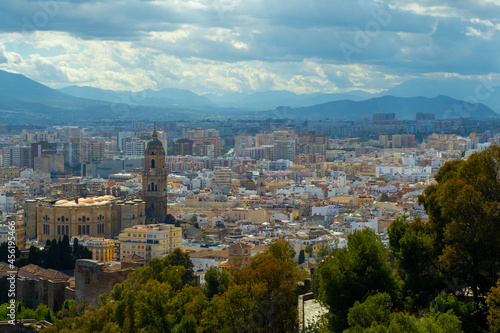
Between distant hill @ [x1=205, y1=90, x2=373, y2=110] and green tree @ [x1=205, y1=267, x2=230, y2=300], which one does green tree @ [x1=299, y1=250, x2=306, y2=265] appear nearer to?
green tree @ [x1=205, y1=267, x2=230, y2=300]

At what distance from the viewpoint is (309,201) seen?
48.4m

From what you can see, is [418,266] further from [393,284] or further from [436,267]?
[393,284]

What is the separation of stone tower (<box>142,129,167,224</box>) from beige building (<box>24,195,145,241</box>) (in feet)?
6.80

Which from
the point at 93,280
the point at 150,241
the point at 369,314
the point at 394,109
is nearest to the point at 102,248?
the point at 150,241

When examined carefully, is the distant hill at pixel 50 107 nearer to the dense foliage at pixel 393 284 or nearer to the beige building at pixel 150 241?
the beige building at pixel 150 241

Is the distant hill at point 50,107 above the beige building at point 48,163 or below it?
above

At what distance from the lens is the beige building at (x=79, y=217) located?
34.9 m

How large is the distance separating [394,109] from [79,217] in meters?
126

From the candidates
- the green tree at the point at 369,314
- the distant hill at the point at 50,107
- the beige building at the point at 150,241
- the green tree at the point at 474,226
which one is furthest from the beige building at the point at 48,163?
the green tree at the point at 369,314

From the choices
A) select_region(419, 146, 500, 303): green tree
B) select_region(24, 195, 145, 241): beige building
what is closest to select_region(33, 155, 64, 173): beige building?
select_region(24, 195, 145, 241): beige building

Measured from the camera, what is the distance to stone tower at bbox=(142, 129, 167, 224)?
39.3 meters

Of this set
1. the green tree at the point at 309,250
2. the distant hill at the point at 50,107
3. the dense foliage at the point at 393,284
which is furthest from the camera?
the distant hill at the point at 50,107

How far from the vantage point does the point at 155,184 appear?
3975 cm

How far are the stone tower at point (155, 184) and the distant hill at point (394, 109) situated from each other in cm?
10657
